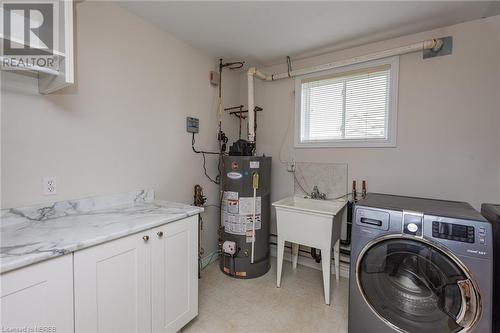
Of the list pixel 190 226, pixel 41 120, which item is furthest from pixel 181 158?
pixel 41 120

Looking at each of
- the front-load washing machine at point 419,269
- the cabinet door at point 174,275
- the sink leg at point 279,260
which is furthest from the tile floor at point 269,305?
the front-load washing machine at point 419,269

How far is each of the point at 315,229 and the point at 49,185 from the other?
2.01 meters

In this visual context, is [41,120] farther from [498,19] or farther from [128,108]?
A: [498,19]

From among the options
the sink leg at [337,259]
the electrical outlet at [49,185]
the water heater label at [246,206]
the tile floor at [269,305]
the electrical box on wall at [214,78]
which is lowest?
the tile floor at [269,305]

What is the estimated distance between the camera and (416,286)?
4.73 feet

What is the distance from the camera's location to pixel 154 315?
1.44 m

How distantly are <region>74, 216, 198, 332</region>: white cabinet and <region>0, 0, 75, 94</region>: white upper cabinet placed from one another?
95 centimetres

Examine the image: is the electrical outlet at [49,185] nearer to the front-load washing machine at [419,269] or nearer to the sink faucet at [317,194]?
the front-load washing machine at [419,269]

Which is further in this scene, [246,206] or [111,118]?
[246,206]

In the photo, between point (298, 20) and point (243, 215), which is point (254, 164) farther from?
point (298, 20)

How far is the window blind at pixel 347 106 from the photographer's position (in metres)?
2.35

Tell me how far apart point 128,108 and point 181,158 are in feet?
2.28

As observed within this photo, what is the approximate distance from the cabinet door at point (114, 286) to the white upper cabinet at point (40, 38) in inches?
36.4

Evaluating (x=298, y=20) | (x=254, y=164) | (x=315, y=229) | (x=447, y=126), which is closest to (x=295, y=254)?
(x=315, y=229)
